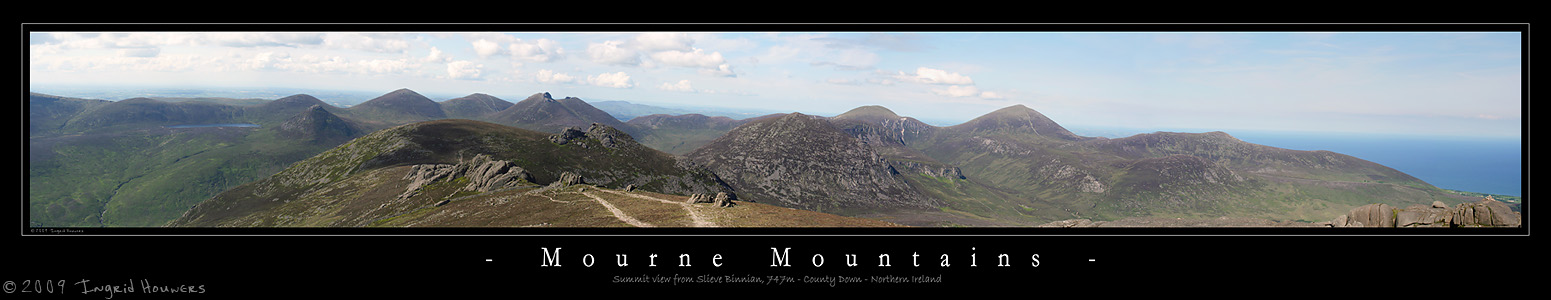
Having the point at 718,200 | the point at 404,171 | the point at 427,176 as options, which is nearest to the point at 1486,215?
the point at 718,200

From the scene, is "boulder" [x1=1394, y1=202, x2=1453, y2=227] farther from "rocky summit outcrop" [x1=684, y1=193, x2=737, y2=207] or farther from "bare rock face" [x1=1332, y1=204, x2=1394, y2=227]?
"rocky summit outcrop" [x1=684, y1=193, x2=737, y2=207]

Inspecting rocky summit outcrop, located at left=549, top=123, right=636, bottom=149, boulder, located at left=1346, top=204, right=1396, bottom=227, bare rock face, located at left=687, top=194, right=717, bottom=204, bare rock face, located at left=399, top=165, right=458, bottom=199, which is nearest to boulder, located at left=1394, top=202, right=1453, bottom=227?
Result: boulder, located at left=1346, top=204, right=1396, bottom=227

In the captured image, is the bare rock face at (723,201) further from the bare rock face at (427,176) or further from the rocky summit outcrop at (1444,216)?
the bare rock face at (427,176)

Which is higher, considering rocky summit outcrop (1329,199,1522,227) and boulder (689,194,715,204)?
rocky summit outcrop (1329,199,1522,227)

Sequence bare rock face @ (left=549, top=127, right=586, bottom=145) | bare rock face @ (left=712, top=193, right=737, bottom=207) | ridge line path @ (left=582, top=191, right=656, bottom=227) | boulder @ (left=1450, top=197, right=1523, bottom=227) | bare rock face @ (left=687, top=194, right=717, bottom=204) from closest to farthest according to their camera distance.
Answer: boulder @ (left=1450, top=197, right=1523, bottom=227) → ridge line path @ (left=582, top=191, right=656, bottom=227) → bare rock face @ (left=712, top=193, right=737, bottom=207) → bare rock face @ (left=687, top=194, right=717, bottom=204) → bare rock face @ (left=549, top=127, right=586, bottom=145)

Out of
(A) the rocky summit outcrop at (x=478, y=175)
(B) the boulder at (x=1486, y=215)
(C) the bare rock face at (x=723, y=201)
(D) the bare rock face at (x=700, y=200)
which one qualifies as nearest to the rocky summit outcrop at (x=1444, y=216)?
(B) the boulder at (x=1486, y=215)
